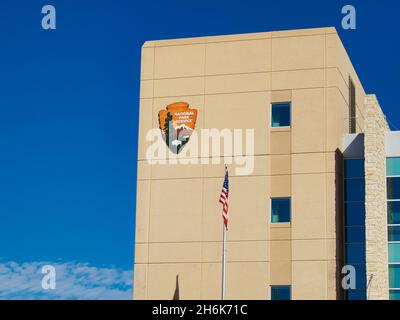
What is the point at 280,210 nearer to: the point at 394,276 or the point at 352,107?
the point at 394,276

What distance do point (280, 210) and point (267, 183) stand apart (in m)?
1.44

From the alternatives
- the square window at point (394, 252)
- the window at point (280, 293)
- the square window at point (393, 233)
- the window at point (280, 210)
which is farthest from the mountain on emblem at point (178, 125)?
the square window at point (394, 252)

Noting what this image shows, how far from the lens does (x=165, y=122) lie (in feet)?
139

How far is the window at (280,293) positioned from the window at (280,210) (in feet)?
10.3

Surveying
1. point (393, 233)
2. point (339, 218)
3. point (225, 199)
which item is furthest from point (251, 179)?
point (393, 233)

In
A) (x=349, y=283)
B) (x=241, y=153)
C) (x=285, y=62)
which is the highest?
(x=285, y=62)

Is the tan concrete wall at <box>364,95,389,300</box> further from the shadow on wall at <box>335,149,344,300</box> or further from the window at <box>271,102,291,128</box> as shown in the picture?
the window at <box>271,102,291,128</box>

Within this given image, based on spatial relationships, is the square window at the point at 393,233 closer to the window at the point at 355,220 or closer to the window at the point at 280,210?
the window at the point at 355,220

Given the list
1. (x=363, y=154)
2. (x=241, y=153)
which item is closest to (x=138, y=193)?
(x=241, y=153)

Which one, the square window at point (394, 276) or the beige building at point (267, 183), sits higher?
the beige building at point (267, 183)

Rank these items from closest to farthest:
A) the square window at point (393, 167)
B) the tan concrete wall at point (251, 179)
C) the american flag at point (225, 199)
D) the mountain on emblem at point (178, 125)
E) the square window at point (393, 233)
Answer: the american flag at point (225, 199), the tan concrete wall at point (251, 179), the square window at point (393, 233), the square window at point (393, 167), the mountain on emblem at point (178, 125)

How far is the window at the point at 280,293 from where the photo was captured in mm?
39000
